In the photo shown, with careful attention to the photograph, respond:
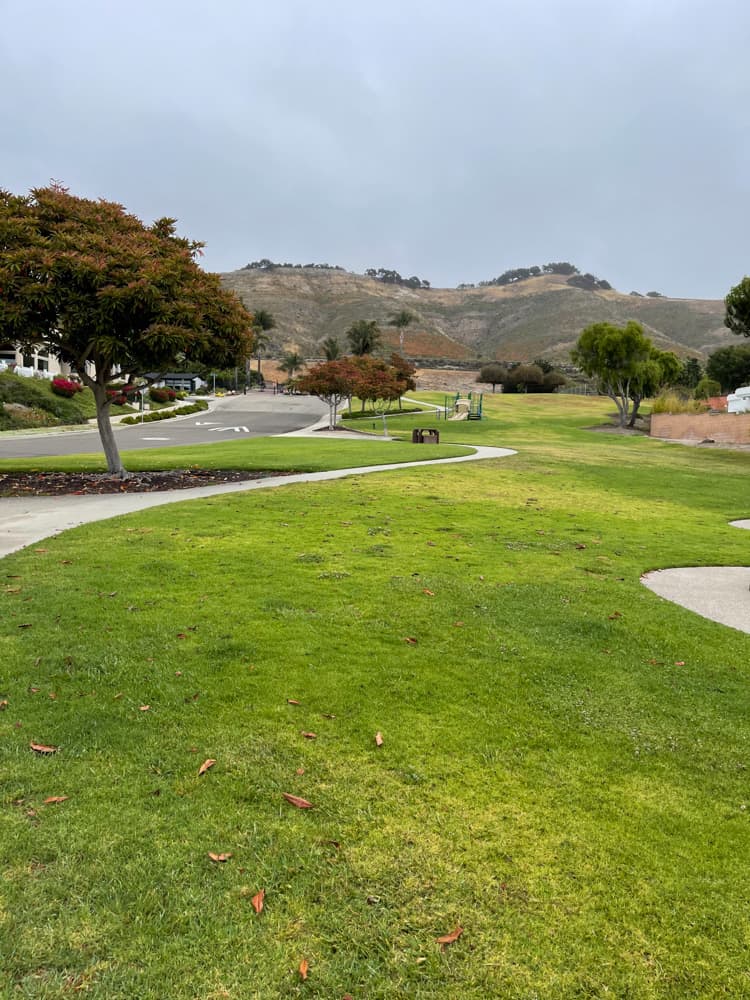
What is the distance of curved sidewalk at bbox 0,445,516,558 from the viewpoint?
8977 millimetres

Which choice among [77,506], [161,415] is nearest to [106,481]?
[77,506]

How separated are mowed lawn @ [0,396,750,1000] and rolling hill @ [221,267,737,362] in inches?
5130

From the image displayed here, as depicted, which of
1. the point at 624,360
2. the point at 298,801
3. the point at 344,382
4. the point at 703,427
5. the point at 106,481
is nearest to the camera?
the point at 298,801

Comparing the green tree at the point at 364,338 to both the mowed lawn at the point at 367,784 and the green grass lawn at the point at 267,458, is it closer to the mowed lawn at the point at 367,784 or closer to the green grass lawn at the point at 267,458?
the green grass lawn at the point at 267,458

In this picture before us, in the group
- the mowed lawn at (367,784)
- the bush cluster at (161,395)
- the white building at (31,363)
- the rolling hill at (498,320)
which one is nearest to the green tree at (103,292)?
the mowed lawn at (367,784)

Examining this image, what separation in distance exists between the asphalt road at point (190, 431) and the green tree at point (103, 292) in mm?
10878

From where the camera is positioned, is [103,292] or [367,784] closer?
[367,784]

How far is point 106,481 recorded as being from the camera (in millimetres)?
14648

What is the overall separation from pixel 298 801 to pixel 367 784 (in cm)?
37

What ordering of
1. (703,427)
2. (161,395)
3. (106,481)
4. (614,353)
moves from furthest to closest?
(161,395), (614,353), (703,427), (106,481)

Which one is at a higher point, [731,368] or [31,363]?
[31,363]

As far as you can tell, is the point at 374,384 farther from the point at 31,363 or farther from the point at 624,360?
the point at 31,363

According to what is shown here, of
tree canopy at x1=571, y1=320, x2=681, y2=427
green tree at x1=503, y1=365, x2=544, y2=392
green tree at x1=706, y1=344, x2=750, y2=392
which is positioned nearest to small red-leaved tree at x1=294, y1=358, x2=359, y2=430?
tree canopy at x1=571, y1=320, x2=681, y2=427

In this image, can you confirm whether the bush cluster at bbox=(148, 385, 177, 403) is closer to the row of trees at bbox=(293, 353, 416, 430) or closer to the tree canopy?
the row of trees at bbox=(293, 353, 416, 430)
